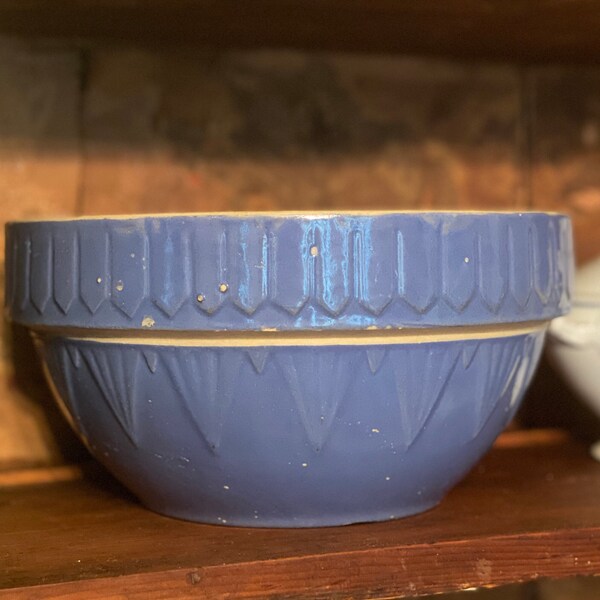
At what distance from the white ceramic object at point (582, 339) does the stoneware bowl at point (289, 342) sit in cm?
12

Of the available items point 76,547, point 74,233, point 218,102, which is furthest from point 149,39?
point 76,547

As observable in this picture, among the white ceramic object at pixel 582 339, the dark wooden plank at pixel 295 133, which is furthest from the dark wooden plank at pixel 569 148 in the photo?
the white ceramic object at pixel 582 339

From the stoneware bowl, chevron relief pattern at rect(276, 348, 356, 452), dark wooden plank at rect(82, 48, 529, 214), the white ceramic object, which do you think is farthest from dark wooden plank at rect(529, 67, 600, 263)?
chevron relief pattern at rect(276, 348, 356, 452)

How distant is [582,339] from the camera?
602 millimetres

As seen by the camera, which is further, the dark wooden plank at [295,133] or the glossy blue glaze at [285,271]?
the dark wooden plank at [295,133]

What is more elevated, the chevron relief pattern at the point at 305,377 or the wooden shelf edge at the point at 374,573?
the chevron relief pattern at the point at 305,377

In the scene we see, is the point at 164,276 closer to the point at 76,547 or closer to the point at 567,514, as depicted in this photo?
the point at 76,547

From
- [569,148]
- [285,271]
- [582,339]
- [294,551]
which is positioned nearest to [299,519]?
[294,551]

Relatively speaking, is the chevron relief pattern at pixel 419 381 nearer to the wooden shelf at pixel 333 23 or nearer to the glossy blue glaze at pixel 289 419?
the glossy blue glaze at pixel 289 419

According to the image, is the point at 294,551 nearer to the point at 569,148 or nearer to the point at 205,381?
the point at 205,381

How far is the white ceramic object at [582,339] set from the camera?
60cm

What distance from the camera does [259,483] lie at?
1.50ft

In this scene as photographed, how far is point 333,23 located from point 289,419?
11.8 inches

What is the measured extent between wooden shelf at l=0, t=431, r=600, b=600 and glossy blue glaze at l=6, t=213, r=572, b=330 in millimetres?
110
